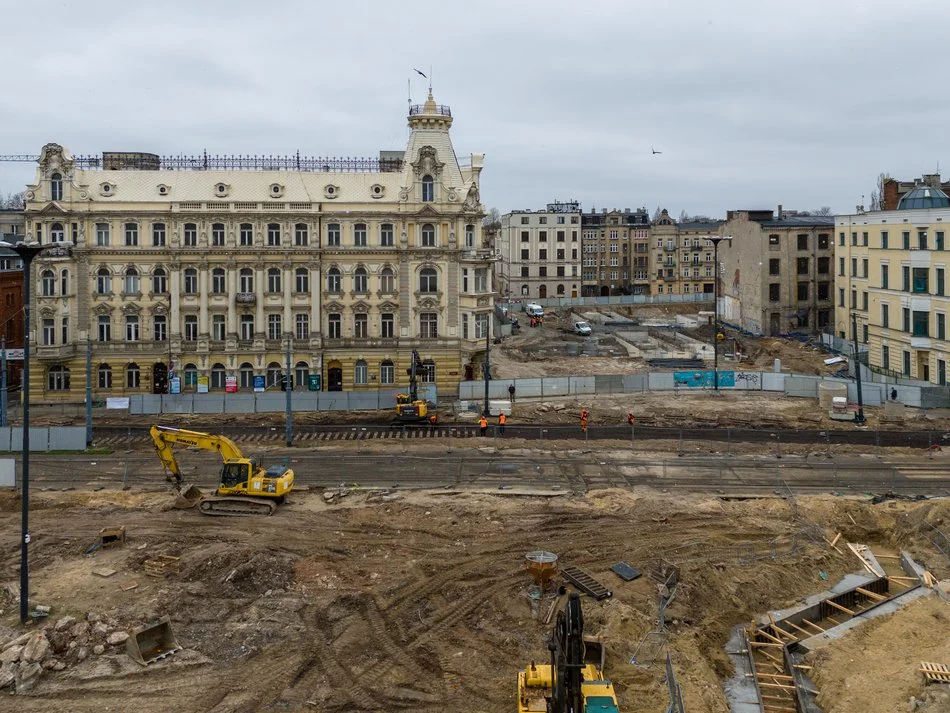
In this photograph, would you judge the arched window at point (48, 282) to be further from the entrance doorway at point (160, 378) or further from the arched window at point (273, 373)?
the arched window at point (273, 373)

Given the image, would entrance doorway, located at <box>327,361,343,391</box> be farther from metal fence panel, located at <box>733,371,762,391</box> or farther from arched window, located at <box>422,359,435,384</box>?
metal fence panel, located at <box>733,371,762,391</box>

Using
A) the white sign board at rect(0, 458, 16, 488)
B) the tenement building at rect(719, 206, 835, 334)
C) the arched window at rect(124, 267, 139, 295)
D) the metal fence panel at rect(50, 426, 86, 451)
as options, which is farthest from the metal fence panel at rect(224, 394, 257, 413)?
the tenement building at rect(719, 206, 835, 334)

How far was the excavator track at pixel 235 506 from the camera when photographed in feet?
118

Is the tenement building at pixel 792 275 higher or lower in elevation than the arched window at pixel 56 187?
lower

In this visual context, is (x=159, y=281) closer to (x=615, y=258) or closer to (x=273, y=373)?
(x=273, y=373)

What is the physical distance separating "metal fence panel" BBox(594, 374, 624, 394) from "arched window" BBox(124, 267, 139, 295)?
1307 inches

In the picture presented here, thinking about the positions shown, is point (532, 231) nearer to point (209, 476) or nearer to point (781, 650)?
point (209, 476)

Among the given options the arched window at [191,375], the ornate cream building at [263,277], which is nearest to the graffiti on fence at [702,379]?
the ornate cream building at [263,277]

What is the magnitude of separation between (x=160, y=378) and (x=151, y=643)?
4237 cm

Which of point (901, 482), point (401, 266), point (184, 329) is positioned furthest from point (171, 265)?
point (901, 482)

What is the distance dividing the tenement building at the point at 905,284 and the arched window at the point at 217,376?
146 ft

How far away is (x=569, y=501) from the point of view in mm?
38031

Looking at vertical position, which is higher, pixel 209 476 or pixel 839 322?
pixel 839 322

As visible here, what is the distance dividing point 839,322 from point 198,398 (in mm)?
56257
